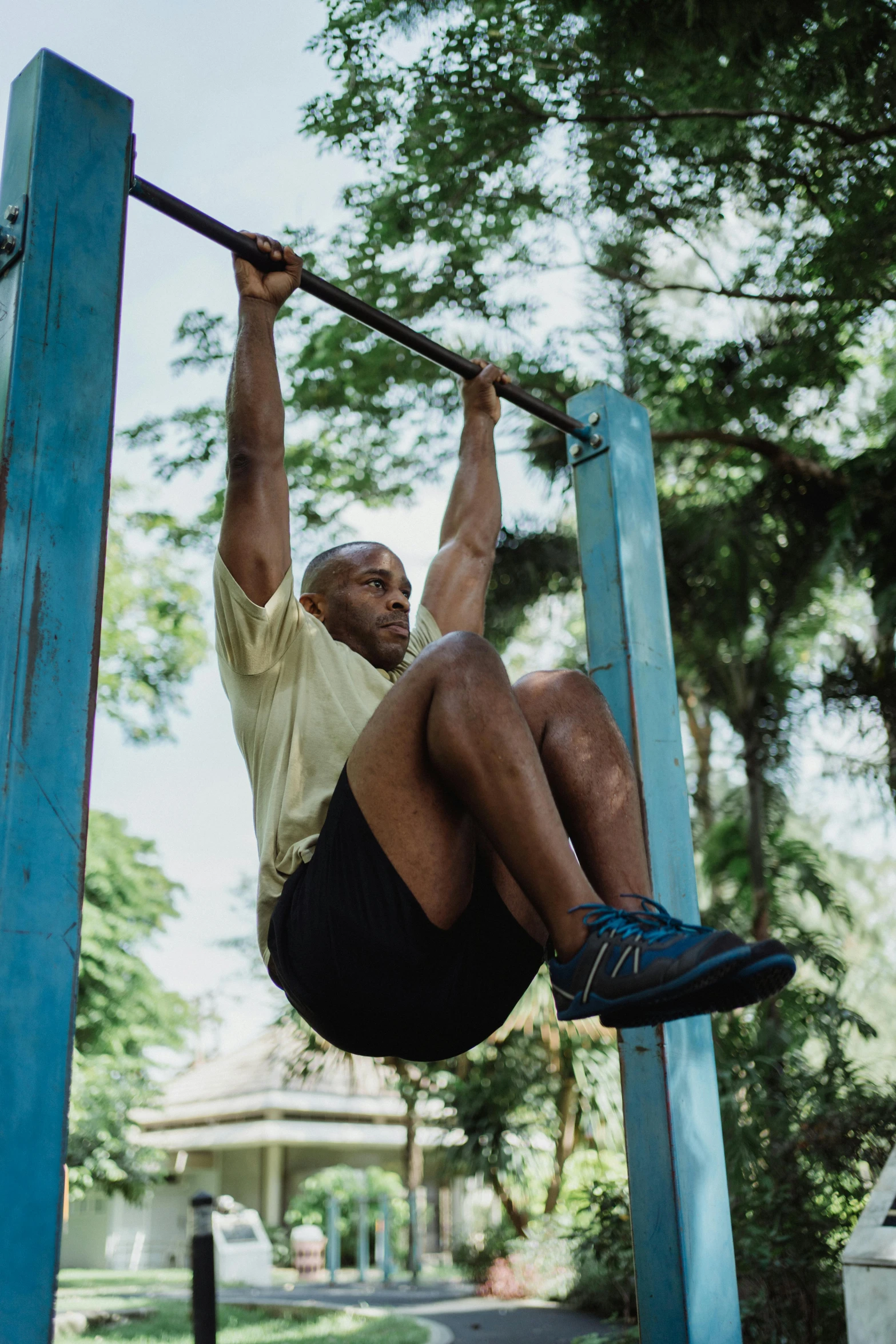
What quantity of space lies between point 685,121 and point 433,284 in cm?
186

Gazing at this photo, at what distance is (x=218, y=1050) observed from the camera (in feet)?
98.9

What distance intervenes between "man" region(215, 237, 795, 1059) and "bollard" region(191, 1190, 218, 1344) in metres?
1.39

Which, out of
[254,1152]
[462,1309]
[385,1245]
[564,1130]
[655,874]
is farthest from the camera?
[254,1152]

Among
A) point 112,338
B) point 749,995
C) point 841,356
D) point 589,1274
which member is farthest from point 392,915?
point 589,1274

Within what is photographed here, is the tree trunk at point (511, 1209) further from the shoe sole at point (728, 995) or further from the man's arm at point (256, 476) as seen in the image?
the shoe sole at point (728, 995)

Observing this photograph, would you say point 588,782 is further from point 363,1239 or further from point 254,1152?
point 254,1152

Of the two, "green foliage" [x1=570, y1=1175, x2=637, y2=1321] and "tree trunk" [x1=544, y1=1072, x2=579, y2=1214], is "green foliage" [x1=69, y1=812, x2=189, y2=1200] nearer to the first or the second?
"tree trunk" [x1=544, y1=1072, x2=579, y2=1214]

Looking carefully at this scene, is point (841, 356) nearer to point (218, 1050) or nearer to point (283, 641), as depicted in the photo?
point (283, 641)

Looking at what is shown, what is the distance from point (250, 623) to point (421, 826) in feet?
1.85

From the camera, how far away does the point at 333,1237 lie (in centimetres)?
1434

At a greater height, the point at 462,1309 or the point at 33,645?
the point at 33,645

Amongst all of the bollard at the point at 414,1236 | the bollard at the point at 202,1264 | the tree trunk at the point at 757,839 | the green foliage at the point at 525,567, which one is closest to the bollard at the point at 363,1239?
the bollard at the point at 414,1236

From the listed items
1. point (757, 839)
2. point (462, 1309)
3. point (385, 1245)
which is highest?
point (757, 839)

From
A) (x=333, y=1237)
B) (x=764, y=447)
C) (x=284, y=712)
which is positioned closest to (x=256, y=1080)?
(x=333, y=1237)
